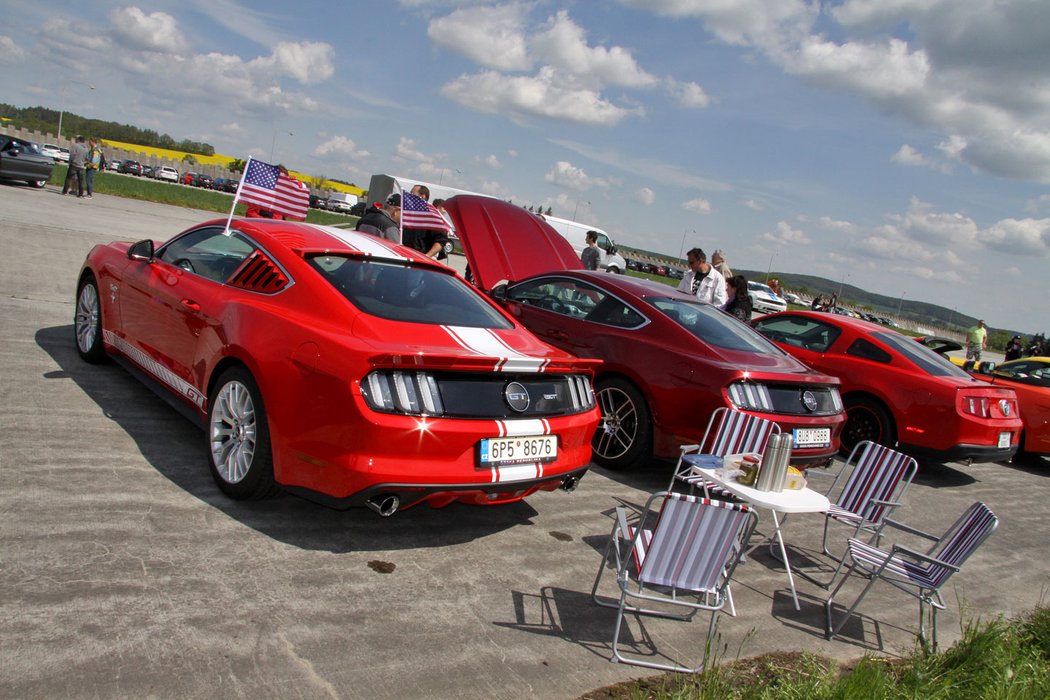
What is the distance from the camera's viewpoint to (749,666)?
341cm

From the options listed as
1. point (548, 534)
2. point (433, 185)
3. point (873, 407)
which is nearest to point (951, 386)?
point (873, 407)

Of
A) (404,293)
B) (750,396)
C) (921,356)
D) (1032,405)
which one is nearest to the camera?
(404,293)

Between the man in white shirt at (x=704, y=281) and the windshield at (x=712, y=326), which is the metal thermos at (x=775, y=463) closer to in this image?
the windshield at (x=712, y=326)

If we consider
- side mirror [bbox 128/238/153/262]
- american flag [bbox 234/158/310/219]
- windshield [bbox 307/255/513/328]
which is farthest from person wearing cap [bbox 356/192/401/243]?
windshield [bbox 307/255/513/328]

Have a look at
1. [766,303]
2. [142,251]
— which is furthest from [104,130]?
[142,251]

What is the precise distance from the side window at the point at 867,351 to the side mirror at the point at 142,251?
6.93 metres

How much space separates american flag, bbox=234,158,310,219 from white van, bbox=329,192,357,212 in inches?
2454

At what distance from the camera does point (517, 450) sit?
3881mm

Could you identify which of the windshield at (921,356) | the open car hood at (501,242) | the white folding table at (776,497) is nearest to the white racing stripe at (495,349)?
the white folding table at (776,497)

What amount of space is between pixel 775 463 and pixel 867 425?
4.71m

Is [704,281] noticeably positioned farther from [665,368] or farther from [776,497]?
[776,497]

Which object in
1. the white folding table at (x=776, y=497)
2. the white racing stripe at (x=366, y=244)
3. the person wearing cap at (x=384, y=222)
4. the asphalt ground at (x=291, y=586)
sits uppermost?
the person wearing cap at (x=384, y=222)

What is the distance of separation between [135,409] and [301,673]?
3.29 m

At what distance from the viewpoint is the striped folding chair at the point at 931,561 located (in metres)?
3.76
